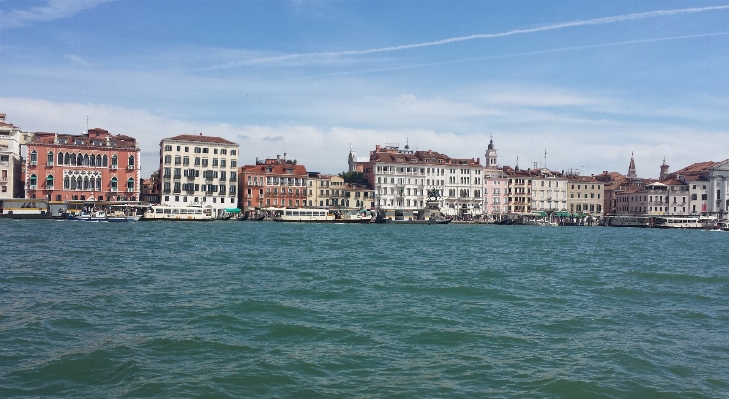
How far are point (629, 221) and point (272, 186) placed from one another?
157 feet

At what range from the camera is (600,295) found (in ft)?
53.4

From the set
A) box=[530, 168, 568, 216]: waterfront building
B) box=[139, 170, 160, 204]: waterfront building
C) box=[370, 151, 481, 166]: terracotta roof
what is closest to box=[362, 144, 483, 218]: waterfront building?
box=[370, 151, 481, 166]: terracotta roof

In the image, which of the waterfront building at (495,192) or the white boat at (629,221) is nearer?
the white boat at (629,221)

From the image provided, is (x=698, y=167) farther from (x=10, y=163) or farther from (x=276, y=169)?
(x=10, y=163)

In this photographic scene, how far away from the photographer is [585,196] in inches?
3597

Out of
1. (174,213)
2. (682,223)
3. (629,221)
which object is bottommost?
(682,223)

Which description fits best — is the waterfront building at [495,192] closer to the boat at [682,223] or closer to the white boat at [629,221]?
the white boat at [629,221]

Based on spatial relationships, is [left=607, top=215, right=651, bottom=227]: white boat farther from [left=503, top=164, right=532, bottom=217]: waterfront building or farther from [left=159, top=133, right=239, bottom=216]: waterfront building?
[left=159, top=133, right=239, bottom=216]: waterfront building

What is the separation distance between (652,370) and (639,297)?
24.2ft

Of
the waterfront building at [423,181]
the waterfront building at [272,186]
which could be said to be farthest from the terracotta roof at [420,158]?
the waterfront building at [272,186]

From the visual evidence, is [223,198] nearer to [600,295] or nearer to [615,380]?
[600,295]

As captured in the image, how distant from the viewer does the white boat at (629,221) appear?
3324 inches

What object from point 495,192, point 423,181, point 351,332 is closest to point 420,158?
point 423,181

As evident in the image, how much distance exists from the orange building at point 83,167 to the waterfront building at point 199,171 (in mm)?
4098
